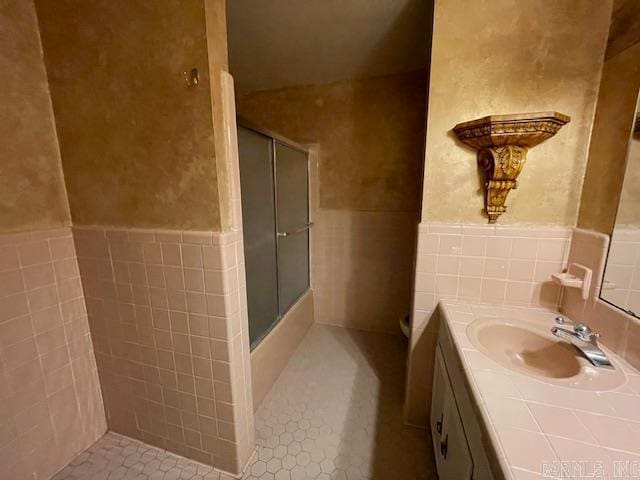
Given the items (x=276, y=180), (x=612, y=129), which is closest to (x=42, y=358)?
(x=276, y=180)

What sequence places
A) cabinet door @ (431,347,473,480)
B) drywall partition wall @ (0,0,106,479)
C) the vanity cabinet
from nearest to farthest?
the vanity cabinet < cabinet door @ (431,347,473,480) < drywall partition wall @ (0,0,106,479)

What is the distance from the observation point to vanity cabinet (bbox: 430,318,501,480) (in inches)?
24.8

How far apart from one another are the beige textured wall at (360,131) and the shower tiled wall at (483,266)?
86 centimetres

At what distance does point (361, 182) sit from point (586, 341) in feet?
5.41

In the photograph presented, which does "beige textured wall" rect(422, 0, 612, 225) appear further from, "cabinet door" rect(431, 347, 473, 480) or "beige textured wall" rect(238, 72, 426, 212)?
"beige textured wall" rect(238, 72, 426, 212)

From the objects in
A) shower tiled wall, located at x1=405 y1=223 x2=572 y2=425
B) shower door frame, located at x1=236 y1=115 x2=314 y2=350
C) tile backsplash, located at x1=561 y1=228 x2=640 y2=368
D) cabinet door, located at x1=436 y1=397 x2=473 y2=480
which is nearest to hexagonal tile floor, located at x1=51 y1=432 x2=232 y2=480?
shower door frame, located at x1=236 y1=115 x2=314 y2=350

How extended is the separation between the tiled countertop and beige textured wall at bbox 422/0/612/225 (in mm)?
646

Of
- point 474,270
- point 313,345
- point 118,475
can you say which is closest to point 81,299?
point 118,475

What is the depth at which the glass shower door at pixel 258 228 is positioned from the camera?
1399 millimetres

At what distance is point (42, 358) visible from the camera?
106 centimetres

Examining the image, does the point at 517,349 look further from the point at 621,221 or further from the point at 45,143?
the point at 45,143

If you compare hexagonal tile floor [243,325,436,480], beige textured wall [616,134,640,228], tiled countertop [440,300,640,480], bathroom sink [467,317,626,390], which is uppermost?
beige textured wall [616,134,640,228]

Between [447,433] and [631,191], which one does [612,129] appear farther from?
[447,433]

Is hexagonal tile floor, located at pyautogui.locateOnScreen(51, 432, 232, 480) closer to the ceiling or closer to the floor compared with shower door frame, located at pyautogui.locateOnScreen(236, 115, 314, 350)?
closer to the floor
